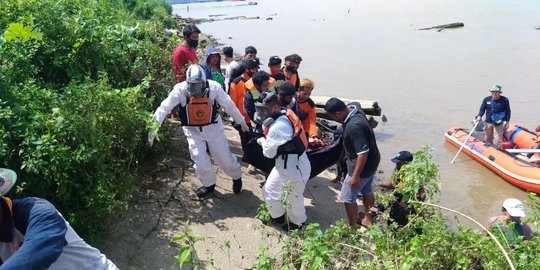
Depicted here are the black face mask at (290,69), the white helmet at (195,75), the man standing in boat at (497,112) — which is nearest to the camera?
the white helmet at (195,75)

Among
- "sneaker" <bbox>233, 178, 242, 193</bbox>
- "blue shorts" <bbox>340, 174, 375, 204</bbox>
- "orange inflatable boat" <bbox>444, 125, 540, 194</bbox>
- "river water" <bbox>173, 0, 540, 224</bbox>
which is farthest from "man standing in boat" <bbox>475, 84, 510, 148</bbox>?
"sneaker" <bbox>233, 178, 242, 193</bbox>

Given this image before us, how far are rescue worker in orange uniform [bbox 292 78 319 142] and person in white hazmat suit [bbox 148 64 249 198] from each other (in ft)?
3.87

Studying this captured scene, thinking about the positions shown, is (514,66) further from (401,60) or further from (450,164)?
(450,164)

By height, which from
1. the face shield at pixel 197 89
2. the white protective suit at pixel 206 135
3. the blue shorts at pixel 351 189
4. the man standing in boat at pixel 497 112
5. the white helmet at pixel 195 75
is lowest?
the man standing in boat at pixel 497 112

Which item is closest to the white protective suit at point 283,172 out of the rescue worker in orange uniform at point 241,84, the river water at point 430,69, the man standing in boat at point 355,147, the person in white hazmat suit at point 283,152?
the person in white hazmat suit at point 283,152

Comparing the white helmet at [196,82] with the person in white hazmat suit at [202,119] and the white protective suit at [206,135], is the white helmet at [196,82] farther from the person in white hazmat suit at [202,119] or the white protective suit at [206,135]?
the white protective suit at [206,135]

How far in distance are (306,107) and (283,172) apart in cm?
197

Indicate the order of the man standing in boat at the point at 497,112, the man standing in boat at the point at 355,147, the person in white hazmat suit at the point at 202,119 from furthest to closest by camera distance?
1. the man standing in boat at the point at 497,112
2. the person in white hazmat suit at the point at 202,119
3. the man standing in boat at the point at 355,147

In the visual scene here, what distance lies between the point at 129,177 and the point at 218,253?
48.8 inches

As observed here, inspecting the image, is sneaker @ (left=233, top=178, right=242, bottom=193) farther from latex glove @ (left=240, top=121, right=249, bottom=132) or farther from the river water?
the river water

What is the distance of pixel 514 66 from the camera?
20781 mm

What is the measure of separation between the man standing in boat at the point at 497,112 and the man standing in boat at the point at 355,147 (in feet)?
19.3

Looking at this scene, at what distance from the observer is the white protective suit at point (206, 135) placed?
542cm

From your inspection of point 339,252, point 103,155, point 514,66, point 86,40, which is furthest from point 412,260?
point 514,66
